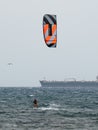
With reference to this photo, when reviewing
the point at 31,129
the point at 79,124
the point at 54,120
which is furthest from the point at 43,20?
the point at 54,120

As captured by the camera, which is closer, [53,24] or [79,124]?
[53,24]

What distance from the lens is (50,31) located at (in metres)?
18.0

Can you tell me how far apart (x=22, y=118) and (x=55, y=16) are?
26701mm

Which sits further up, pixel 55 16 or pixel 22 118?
pixel 55 16

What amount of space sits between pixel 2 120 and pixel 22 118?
2090mm

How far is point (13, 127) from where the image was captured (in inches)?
1414

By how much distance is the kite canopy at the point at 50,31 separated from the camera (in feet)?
58.7

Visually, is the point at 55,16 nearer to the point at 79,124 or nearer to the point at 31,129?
the point at 31,129

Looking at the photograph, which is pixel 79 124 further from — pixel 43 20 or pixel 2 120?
pixel 43 20

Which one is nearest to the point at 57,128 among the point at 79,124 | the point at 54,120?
the point at 79,124

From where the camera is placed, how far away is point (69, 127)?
36031 mm

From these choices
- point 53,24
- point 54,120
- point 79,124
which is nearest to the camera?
point 53,24

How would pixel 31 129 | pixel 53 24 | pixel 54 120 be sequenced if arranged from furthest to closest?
pixel 54 120, pixel 31 129, pixel 53 24

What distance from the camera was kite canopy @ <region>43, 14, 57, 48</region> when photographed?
17906 mm
